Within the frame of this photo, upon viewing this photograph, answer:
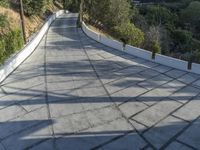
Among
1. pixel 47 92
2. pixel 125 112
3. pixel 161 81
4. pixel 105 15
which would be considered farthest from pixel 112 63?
pixel 105 15

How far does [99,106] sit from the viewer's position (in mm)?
12008

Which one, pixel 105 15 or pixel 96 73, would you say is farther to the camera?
pixel 105 15

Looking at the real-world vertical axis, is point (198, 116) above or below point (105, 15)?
below

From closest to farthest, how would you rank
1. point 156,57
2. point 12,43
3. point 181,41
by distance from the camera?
point 156,57 < point 12,43 < point 181,41

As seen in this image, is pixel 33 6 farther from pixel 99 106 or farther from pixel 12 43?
pixel 99 106

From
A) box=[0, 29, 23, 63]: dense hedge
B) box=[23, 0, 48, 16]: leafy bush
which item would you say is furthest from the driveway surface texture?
box=[23, 0, 48, 16]: leafy bush

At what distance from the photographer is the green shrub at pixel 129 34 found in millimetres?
37969

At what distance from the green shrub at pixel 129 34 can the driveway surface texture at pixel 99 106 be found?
18.8 metres

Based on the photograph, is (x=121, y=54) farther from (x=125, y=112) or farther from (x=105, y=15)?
(x=105, y=15)

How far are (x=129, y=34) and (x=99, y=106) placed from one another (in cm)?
2792

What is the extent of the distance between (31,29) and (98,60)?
1761 centimetres

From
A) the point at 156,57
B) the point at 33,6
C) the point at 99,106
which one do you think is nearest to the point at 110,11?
the point at 33,6

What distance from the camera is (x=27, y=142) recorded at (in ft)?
30.9

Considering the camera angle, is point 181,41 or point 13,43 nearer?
point 13,43
